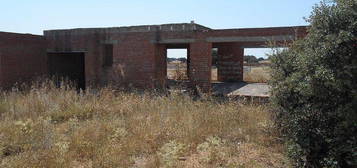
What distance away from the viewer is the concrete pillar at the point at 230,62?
19.5 m

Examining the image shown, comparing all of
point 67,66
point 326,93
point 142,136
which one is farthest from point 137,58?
point 326,93

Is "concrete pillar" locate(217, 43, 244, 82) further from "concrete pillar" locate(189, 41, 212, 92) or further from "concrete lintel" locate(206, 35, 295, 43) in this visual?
"concrete lintel" locate(206, 35, 295, 43)

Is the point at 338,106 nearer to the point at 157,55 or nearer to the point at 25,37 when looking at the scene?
the point at 157,55

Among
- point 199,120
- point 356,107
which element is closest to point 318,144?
point 356,107

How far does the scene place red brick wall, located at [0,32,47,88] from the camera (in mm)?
16391

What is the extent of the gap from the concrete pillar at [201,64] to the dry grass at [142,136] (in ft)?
20.5

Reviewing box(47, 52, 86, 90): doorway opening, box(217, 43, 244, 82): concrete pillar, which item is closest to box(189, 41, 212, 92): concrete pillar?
box(217, 43, 244, 82): concrete pillar

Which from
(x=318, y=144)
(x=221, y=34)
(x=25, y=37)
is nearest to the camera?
(x=318, y=144)

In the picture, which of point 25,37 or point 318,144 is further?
point 25,37

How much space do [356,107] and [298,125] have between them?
0.75 metres

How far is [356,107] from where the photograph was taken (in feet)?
12.9

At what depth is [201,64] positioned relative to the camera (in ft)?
48.3

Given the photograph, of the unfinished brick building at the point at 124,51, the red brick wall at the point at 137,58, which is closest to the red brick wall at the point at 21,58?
the unfinished brick building at the point at 124,51

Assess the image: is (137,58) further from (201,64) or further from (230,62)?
(230,62)
